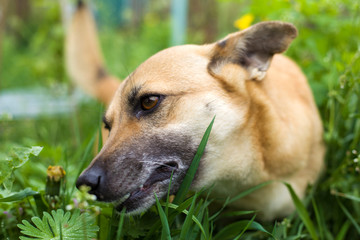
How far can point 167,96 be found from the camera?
6.14ft

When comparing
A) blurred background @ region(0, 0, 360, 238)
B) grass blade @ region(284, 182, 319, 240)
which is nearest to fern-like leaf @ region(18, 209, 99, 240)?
blurred background @ region(0, 0, 360, 238)

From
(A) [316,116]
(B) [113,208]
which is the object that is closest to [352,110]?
(A) [316,116]

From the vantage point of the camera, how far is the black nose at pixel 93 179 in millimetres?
1614

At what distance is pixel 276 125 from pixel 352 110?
1.97 ft

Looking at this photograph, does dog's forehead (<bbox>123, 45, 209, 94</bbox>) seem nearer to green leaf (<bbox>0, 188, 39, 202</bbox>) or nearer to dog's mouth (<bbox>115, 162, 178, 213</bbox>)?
dog's mouth (<bbox>115, 162, 178, 213</bbox>)

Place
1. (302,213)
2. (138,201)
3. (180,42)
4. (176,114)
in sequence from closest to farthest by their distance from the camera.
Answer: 1. (138,201)
2. (176,114)
3. (302,213)
4. (180,42)

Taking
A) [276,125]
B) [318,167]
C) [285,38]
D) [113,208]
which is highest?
[285,38]

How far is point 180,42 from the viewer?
5.25 metres

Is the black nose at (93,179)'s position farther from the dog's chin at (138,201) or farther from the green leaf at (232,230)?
the green leaf at (232,230)

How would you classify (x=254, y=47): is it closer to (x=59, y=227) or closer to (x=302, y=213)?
(x=302, y=213)

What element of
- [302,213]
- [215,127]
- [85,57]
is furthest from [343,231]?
[85,57]

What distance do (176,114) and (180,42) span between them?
3.55 m

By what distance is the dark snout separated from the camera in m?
1.62

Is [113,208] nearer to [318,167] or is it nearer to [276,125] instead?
[276,125]
